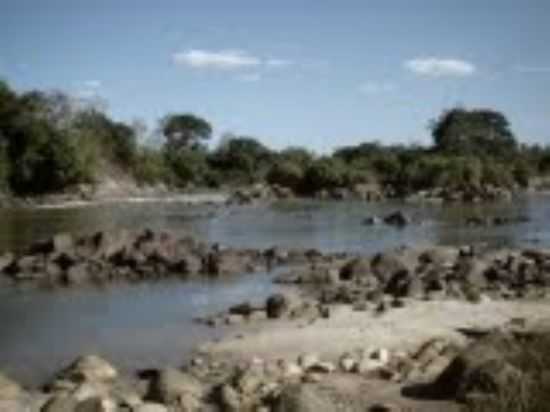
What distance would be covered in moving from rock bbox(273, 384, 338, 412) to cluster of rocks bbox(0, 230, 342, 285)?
25.3m

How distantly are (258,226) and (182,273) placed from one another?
29.0 m

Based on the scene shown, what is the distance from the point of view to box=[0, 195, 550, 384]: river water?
25.8m

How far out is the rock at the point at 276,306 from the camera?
95.5ft

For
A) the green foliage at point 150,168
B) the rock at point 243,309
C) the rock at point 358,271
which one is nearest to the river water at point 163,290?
the rock at point 243,309

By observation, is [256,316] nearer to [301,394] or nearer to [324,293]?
[324,293]

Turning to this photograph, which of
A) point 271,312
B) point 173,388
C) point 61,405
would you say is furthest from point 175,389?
point 271,312

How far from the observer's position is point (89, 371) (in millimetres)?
20703

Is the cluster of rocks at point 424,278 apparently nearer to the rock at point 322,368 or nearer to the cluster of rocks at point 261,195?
the rock at point 322,368

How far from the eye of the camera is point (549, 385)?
12516 mm

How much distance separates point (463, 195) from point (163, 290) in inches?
3085

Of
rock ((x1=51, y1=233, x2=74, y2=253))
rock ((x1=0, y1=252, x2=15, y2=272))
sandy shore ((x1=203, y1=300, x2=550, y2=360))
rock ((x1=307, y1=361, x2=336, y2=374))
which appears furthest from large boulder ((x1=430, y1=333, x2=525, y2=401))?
rock ((x1=0, y1=252, x2=15, y2=272))

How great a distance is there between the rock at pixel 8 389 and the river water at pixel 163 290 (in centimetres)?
210

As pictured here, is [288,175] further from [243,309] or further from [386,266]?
[243,309]

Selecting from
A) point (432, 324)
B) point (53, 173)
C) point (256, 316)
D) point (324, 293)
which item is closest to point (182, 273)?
point (324, 293)
